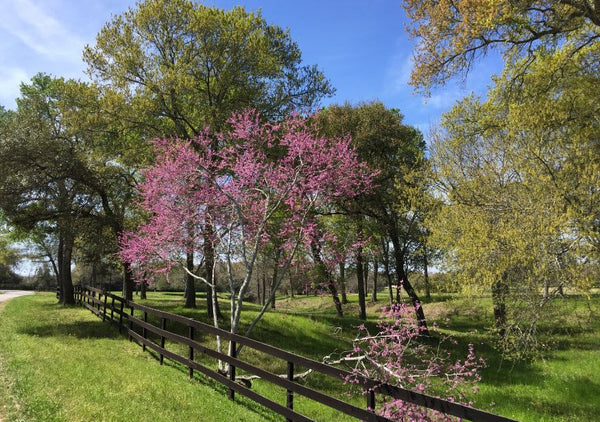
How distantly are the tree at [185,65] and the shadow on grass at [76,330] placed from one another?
353 inches

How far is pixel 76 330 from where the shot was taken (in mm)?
14070

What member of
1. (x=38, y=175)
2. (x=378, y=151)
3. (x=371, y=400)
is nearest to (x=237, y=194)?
(x=371, y=400)

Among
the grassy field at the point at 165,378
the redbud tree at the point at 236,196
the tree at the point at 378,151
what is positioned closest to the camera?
the grassy field at the point at 165,378

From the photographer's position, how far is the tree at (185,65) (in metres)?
17.3

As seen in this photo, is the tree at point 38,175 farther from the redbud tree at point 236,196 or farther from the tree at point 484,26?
the tree at point 484,26

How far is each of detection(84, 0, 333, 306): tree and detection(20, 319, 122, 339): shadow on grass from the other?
896cm

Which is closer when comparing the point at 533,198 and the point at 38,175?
the point at 533,198

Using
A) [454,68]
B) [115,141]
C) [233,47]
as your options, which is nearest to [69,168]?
[115,141]

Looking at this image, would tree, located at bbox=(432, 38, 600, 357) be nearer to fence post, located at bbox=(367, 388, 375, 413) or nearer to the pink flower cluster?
the pink flower cluster

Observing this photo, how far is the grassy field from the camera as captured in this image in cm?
641

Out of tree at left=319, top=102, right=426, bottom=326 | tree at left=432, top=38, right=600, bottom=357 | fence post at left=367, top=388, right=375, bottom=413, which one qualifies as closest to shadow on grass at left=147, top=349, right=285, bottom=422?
fence post at left=367, top=388, right=375, bottom=413

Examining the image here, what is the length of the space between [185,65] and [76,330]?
1173cm

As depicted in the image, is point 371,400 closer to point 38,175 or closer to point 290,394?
point 290,394

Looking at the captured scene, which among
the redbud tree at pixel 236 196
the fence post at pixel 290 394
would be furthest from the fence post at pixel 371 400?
the redbud tree at pixel 236 196
